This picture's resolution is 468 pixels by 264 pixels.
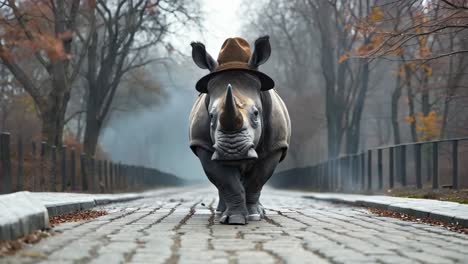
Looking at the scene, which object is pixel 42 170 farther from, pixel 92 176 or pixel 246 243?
pixel 246 243

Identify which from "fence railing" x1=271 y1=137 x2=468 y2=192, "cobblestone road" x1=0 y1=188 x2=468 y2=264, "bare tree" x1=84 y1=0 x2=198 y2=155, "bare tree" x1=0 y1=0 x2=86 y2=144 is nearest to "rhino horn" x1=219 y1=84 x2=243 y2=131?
"cobblestone road" x1=0 y1=188 x2=468 y2=264

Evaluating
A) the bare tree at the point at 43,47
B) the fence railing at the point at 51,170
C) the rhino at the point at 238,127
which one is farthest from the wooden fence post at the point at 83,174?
the rhino at the point at 238,127

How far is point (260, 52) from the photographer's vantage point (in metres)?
11.2

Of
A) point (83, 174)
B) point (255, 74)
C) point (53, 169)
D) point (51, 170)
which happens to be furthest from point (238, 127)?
point (83, 174)

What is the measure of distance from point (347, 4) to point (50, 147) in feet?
50.0

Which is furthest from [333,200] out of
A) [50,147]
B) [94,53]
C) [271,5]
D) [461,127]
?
[271,5]

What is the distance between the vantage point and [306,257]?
21.8 ft

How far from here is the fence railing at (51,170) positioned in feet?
55.5

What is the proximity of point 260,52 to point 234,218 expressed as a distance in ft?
7.71

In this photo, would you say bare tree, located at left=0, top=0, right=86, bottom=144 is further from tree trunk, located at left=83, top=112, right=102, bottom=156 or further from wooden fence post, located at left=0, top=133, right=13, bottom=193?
wooden fence post, located at left=0, top=133, right=13, bottom=193

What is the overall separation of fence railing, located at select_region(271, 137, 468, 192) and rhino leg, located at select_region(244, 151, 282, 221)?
9.71 meters

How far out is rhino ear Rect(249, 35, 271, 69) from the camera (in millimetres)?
11062

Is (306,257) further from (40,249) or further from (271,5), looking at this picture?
(271,5)

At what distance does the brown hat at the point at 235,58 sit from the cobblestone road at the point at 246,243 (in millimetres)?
1898
